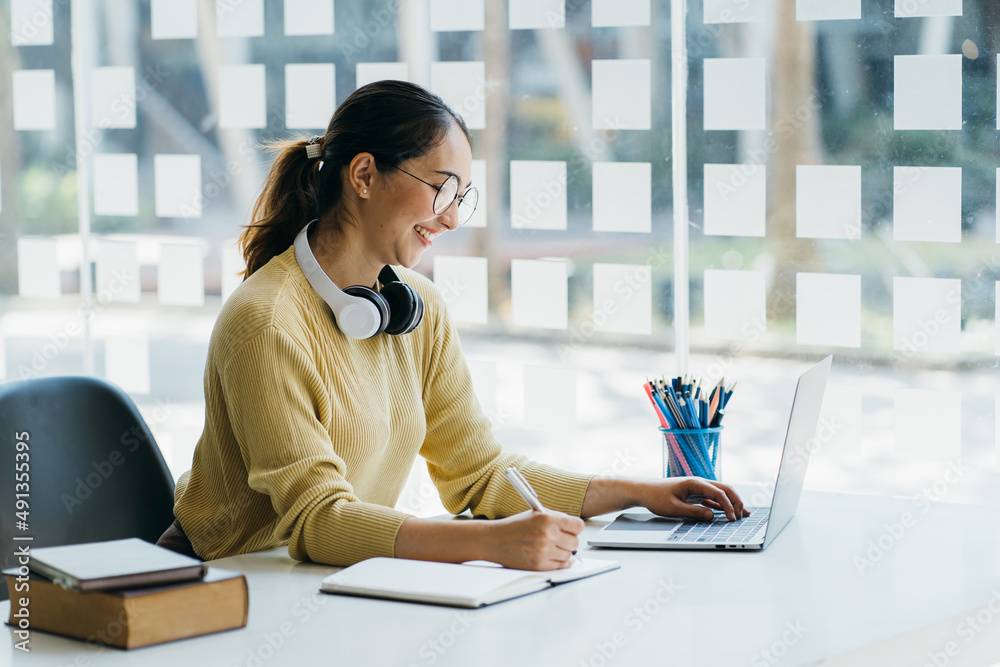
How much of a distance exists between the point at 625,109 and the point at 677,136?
0.57 feet

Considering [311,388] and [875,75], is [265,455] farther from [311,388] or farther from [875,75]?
[875,75]

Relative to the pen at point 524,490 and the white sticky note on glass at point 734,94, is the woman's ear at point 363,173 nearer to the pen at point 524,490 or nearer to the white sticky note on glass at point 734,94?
the pen at point 524,490

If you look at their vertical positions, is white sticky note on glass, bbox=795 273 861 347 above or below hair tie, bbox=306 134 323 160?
below

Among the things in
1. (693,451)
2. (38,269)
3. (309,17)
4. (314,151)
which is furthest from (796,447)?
(38,269)

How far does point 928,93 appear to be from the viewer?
7.16ft

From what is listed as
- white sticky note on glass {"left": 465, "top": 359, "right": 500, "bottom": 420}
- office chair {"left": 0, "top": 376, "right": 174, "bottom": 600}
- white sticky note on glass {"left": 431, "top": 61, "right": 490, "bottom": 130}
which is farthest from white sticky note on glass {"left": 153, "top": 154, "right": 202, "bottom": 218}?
office chair {"left": 0, "top": 376, "right": 174, "bottom": 600}

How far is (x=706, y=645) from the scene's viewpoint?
1.16 m

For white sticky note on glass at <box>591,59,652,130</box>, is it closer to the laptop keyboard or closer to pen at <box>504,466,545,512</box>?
the laptop keyboard

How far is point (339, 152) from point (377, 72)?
121 centimetres

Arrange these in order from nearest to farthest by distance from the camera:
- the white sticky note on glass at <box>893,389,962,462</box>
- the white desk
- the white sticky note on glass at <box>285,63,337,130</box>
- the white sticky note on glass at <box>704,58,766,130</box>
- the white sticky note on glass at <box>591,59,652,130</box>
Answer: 1. the white desk
2. the white sticky note on glass at <box>893,389,962,462</box>
3. the white sticky note on glass at <box>704,58,766,130</box>
4. the white sticky note on glass at <box>591,59,652,130</box>
5. the white sticky note on glass at <box>285,63,337,130</box>

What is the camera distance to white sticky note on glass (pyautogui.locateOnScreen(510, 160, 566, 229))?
2.72m

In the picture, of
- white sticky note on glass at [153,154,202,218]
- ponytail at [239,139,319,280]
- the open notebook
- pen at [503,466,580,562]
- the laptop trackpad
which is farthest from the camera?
white sticky note on glass at [153,154,202,218]

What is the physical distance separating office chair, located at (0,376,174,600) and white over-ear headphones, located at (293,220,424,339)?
1.52 ft

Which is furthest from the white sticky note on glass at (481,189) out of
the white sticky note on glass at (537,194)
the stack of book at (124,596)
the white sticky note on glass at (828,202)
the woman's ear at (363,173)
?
the stack of book at (124,596)
